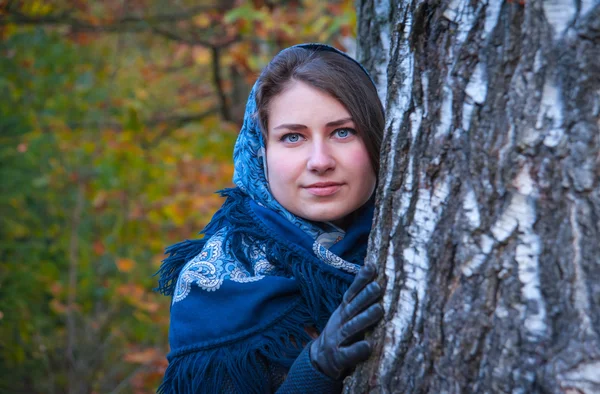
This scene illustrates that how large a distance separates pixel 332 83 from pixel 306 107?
117mm

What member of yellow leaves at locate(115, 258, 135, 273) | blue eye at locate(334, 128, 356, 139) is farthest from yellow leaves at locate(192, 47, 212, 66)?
blue eye at locate(334, 128, 356, 139)

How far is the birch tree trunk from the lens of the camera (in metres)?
0.97

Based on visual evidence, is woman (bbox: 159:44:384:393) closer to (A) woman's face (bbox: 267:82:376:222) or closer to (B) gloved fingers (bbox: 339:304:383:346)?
(A) woman's face (bbox: 267:82:376:222)

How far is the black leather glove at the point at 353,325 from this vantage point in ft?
4.26

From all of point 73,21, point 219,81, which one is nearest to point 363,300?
point 219,81

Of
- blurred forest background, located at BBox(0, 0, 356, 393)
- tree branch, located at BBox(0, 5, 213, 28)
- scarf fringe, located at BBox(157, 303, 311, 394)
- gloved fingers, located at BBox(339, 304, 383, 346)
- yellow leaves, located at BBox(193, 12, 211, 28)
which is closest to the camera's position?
gloved fingers, located at BBox(339, 304, 383, 346)

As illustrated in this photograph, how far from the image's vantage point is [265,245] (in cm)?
184

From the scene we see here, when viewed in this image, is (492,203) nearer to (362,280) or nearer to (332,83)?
(362,280)

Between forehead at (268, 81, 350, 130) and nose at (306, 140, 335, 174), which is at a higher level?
forehead at (268, 81, 350, 130)

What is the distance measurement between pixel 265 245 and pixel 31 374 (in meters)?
3.63

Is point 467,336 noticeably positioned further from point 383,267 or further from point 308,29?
point 308,29

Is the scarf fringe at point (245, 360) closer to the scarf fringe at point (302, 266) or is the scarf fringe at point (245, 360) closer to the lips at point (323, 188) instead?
the scarf fringe at point (302, 266)

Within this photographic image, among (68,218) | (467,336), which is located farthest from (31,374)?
(467,336)

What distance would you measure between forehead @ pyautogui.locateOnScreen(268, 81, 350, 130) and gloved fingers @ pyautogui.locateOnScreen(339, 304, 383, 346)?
665 millimetres
